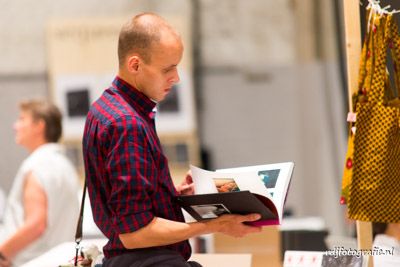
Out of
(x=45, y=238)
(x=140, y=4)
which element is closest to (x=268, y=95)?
(x=140, y=4)

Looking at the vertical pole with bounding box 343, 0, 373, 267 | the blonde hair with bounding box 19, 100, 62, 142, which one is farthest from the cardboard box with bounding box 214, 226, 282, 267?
the vertical pole with bounding box 343, 0, 373, 267

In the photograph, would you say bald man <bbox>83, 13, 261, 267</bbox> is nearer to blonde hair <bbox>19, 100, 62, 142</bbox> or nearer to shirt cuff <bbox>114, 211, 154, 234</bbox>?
shirt cuff <bbox>114, 211, 154, 234</bbox>

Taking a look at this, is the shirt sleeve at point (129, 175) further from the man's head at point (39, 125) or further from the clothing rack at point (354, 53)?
the man's head at point (39, 125)

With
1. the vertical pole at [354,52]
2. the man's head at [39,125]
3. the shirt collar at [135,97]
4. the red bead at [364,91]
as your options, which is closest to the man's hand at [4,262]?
the man's head at [39,125]

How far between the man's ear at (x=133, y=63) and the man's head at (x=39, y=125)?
7.54 ft

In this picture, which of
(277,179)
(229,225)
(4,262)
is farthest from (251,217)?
(4,262)

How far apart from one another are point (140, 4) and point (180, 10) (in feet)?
1.39

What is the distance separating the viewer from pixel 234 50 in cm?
747

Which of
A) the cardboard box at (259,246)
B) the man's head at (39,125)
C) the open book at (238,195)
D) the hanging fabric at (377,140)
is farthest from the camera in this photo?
→ the cardboard box at (259,246)

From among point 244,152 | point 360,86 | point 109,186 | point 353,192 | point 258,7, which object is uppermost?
point 258,7

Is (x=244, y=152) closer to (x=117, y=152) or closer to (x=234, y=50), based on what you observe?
(x=234, y=50)

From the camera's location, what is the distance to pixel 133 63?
7.31 ft

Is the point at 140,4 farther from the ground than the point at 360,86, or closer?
farther from the ground

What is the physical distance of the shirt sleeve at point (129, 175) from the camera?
207cm
